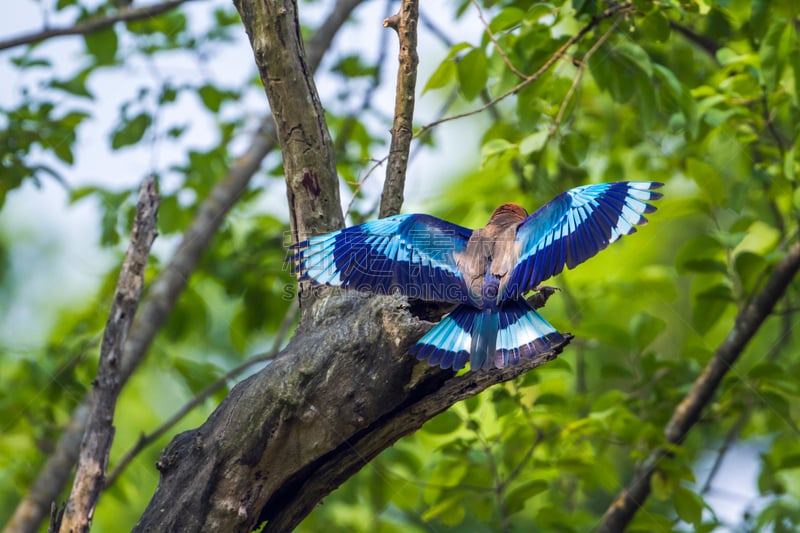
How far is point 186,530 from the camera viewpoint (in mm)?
2609

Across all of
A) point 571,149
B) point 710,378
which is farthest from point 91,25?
point 710,378

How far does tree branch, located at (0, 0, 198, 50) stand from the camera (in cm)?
498

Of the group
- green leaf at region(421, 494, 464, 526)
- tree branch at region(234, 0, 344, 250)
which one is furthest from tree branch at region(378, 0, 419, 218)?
green leaf at region(421, 494, 464, 526)

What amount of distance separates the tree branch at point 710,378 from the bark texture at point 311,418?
234 cm

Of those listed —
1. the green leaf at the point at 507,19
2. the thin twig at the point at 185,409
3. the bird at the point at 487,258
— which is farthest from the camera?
the thin twig at the point at 185,409

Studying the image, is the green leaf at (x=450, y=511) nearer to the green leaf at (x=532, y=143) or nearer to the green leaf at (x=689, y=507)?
the green leaf at (x=689, y=507)

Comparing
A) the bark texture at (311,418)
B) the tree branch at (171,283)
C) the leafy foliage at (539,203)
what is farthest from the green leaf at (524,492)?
the tree branch at (171,283)

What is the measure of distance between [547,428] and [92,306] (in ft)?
11.1

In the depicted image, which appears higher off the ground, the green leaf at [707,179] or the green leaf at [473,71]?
the green leaf at [473,71]

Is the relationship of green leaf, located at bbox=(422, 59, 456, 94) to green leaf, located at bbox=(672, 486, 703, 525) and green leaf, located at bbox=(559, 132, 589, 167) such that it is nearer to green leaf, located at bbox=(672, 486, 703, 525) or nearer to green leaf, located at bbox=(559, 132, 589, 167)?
green leaf, located at bbox=(559, 132, 589, 167)

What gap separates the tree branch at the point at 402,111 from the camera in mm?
3201

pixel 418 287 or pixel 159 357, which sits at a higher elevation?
pixel 159 357

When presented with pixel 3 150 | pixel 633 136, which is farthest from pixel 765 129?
pixel 3 150

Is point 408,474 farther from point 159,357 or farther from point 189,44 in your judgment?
point 189,44
